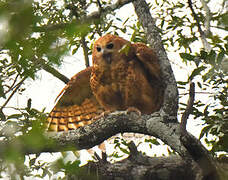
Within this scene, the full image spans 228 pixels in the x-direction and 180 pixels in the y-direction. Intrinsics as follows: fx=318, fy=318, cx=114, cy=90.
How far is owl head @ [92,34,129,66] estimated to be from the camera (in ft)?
12.6

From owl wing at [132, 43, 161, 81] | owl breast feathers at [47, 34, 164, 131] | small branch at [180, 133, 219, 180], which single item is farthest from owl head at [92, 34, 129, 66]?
small branch at [180, 133, 219, 180]

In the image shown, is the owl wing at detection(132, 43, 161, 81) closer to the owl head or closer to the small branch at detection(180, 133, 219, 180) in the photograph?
the owl head

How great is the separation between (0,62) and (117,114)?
1656 millimetres

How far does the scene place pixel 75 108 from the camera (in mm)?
4332

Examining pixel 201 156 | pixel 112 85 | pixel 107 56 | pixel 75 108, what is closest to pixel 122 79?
pixel 112 85

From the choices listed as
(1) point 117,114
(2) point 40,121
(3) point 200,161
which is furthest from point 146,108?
(2) point 40,121

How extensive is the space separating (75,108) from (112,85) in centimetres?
84

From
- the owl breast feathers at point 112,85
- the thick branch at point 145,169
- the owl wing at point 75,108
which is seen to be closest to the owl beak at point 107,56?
the owl breast feathers at point 112,85

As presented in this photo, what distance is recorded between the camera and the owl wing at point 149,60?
10.8 feet

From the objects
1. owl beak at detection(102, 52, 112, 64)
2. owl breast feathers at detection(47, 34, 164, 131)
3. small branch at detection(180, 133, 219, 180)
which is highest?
owl beak at detection(102, 52, 112, 64)

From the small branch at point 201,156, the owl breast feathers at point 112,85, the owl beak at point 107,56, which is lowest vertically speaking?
the small branch at point 201,156

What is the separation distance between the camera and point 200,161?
2338 mm

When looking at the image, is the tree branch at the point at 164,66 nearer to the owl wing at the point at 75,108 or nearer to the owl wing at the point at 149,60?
the owl wing at the point at 149,60

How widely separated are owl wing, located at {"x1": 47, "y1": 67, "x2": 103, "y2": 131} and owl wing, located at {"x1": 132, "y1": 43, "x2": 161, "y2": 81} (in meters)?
0.85
